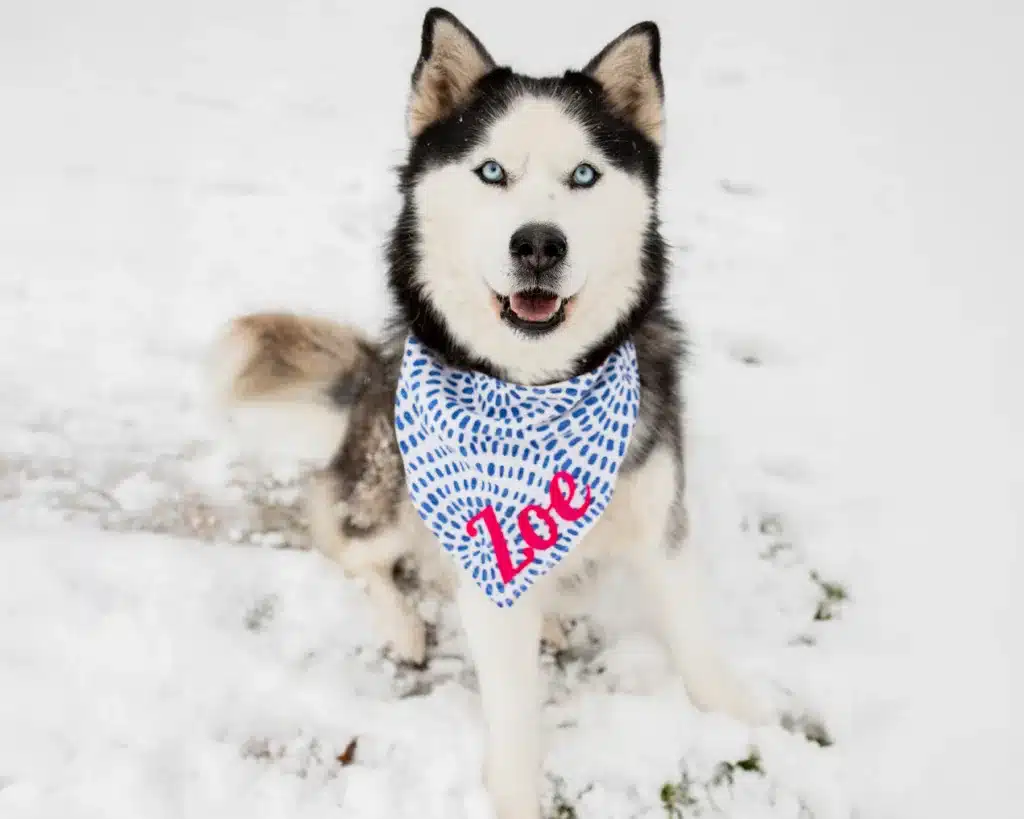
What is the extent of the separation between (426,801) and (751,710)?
89 centimetres

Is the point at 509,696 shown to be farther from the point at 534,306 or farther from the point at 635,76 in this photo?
the point at 635,76

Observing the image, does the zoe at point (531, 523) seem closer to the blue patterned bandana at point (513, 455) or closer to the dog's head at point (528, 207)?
the blue patterned bandana at point (513, 455)

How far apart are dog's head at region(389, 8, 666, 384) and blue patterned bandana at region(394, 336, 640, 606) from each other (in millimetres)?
66

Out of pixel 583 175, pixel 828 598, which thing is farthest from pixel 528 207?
pixel 828 598

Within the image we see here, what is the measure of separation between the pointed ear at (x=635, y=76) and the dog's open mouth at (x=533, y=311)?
0.57 meters

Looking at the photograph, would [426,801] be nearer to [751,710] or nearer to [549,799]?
[549,799]

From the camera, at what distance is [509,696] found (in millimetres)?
2062

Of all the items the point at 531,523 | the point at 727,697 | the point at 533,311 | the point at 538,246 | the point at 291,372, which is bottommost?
the point at 727,697

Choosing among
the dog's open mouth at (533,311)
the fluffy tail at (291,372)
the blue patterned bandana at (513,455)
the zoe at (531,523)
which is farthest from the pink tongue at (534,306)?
the fluffy tail at (291,372)

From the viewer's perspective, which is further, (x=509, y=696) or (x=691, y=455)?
(x=691, y=455)

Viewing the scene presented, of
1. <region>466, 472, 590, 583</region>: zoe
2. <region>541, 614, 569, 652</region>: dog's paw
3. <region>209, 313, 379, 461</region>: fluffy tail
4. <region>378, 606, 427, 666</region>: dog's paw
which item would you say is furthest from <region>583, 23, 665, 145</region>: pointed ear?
<region>378, 606, 427, 666</region>: dog's paw

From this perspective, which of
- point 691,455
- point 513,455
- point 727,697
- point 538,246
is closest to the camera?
point 538,246

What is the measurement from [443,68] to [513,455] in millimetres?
970

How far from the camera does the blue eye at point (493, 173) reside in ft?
6.22
